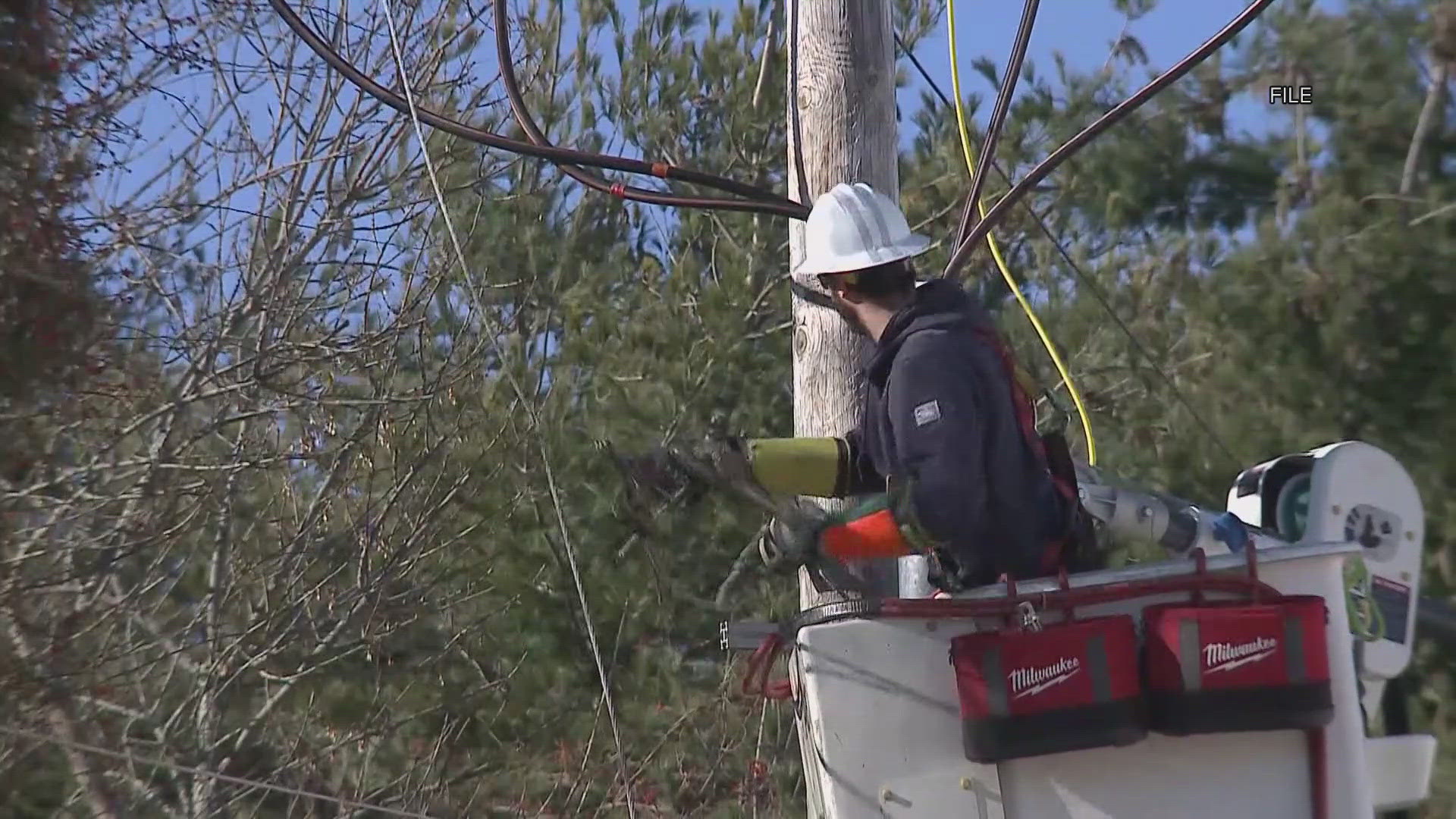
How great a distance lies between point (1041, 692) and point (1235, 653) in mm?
349

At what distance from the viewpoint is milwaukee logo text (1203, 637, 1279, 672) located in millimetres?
3168

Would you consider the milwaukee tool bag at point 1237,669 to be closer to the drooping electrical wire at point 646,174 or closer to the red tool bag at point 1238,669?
the red tool bag at point 1238,669

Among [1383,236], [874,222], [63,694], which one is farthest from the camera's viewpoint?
[1383,236]

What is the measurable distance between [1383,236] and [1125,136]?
1.44 metres

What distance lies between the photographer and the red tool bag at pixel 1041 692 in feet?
10.3

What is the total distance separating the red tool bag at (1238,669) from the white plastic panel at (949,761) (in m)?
0.09

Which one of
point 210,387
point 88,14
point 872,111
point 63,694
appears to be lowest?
point 63,694

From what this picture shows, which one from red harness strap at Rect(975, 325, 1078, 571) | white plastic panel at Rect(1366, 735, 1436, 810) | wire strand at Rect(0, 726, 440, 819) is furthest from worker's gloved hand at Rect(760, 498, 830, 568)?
wire strand at Rect(0, 726, 440, 819)

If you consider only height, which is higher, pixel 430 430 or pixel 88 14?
pixel 88 14

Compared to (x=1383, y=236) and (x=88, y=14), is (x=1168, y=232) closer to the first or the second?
(x=1383, y=236)

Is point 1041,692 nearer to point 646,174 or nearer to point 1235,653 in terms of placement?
point 1235,653

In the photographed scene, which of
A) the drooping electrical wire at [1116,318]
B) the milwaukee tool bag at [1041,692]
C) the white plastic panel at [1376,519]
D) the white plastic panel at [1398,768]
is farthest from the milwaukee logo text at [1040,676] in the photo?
the drooping electrical wire at [1116,318]

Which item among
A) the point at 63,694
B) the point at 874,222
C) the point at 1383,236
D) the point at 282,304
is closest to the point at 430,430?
the point at 282,304

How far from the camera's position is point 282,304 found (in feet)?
23.8
